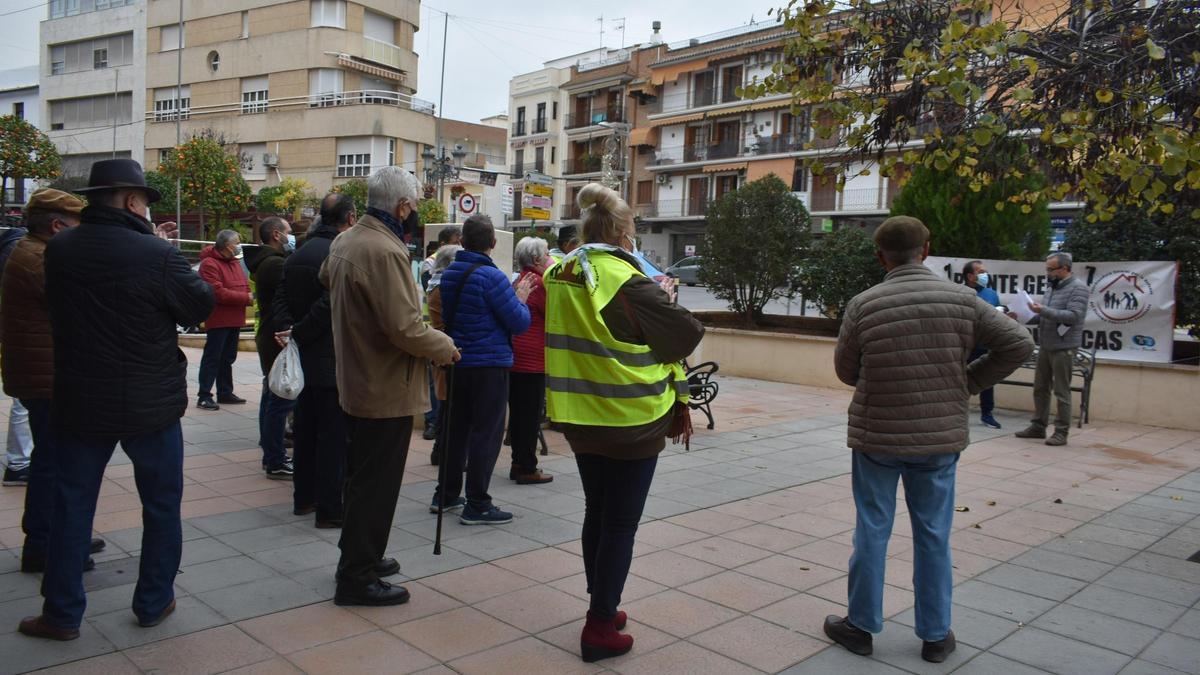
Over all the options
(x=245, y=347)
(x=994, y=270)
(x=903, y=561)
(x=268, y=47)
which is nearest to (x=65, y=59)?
(x=268, y=47)

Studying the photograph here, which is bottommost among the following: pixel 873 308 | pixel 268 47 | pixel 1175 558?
pixel 1175 558

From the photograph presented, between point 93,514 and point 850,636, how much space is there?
3280 mm

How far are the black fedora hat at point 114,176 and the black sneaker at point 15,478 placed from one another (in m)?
3.33

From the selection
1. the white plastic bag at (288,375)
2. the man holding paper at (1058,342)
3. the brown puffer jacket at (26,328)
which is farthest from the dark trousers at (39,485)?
the man holding paper at (1058,342)

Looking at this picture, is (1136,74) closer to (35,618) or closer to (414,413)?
(414,413)

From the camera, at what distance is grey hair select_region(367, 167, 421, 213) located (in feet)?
14.1

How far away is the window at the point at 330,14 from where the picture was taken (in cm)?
4647

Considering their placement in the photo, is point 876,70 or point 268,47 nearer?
point 876,70

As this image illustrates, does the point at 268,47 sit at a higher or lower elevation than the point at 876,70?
higher

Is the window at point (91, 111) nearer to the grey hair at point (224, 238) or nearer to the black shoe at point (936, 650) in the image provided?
the grey hair at point (224, 238)

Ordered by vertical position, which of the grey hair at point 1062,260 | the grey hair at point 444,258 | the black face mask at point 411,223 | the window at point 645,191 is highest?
the window at point 645,191

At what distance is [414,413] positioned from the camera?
4273 millimetres

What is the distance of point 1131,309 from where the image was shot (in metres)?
11.1

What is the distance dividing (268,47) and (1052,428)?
47.6 meters
